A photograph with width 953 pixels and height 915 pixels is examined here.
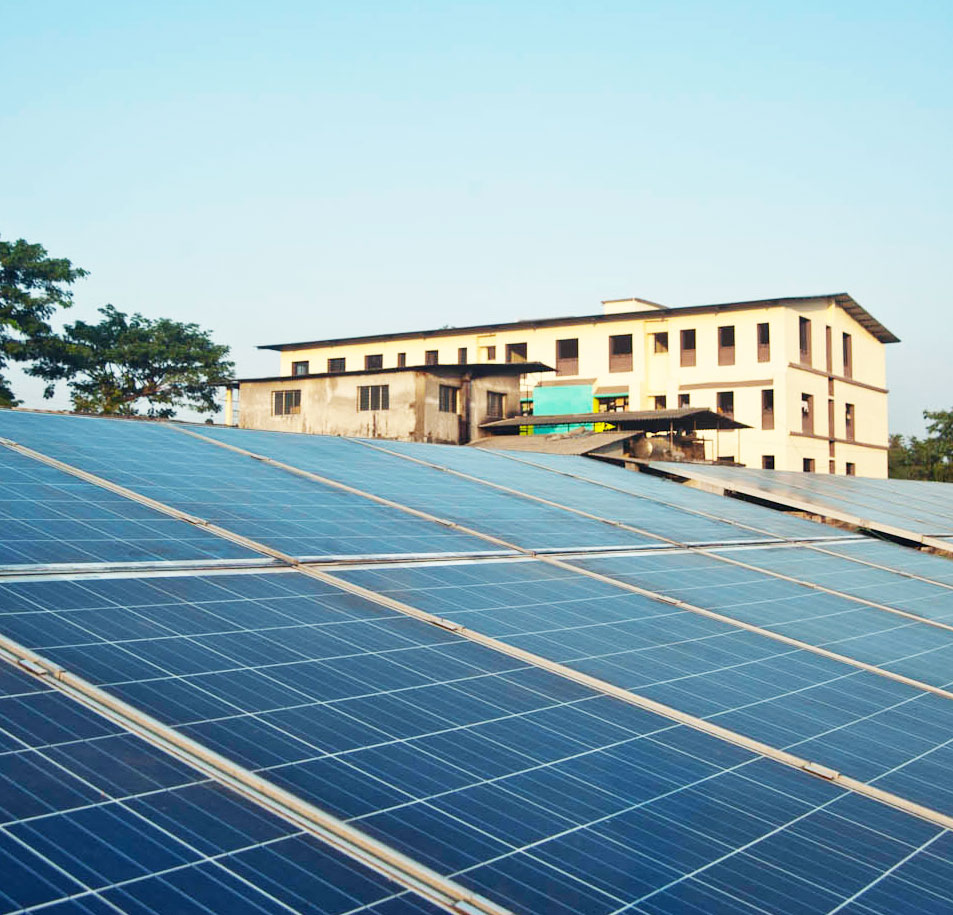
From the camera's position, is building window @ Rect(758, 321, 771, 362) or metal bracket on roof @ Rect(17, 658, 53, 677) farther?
building window @ Rect(758, 321, 771, 362)

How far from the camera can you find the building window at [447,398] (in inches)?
2238

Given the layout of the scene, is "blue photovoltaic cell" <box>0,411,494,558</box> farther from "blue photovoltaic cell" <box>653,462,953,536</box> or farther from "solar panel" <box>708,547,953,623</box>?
"blue photovoltaic cell" <box>653,462,953,536</box>

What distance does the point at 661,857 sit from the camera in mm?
5082

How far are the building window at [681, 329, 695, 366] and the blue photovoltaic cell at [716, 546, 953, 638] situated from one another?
54.4 meters

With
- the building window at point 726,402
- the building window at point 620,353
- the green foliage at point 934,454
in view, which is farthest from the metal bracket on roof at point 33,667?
the green foliage at point 934,454

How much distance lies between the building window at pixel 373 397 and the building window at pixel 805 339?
1225 inches

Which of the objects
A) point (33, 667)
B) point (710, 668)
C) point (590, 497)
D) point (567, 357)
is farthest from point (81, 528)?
point (567, 357)

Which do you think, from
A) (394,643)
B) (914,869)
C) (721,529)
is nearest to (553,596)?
(394,643)

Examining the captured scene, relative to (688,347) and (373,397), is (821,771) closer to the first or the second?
(373,397)

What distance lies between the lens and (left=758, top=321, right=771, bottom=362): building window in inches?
2672

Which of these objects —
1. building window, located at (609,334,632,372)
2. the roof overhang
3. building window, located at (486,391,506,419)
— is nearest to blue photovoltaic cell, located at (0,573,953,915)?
the roof overhang

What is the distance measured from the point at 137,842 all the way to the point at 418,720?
2.34m

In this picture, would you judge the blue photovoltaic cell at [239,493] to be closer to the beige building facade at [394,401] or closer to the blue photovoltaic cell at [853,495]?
the blue photovoltaic cell at [853,495]

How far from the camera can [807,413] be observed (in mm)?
70500
